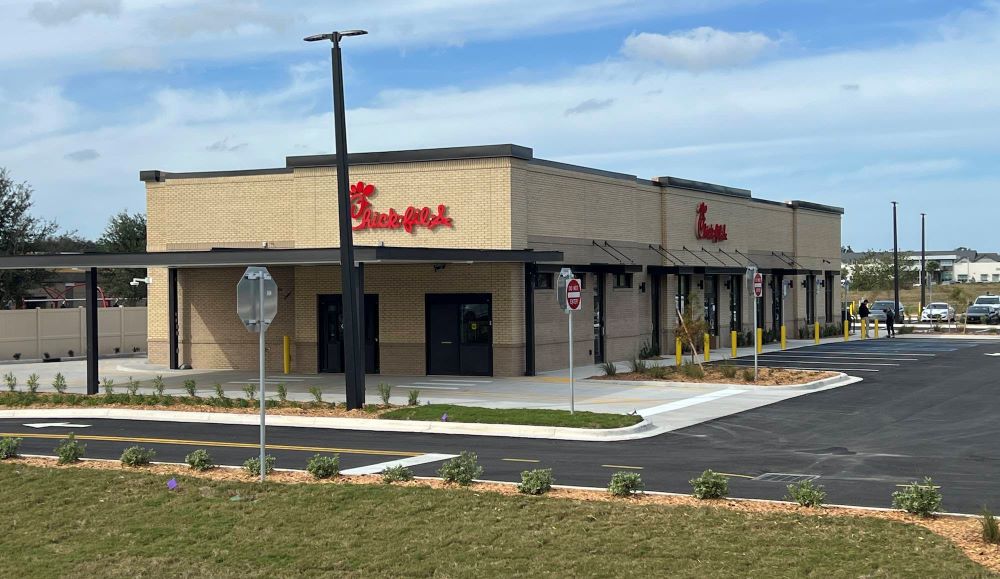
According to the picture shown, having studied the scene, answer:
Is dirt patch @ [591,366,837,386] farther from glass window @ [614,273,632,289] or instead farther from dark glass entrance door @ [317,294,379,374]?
dark glass entrance door @ [317,294,379,374]

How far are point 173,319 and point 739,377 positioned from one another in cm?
1809

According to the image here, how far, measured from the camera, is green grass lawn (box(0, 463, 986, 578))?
11.6 metres

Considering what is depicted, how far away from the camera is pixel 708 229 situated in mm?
47562

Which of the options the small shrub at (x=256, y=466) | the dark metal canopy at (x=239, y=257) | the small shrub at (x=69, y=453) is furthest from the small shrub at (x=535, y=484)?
the dark metal canopy at (x=239, y=257)

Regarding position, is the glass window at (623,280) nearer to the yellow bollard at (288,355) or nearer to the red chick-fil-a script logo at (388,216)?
the red chick-fil-a script logo at (388,216)

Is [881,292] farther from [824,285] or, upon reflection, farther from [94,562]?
[94,562]

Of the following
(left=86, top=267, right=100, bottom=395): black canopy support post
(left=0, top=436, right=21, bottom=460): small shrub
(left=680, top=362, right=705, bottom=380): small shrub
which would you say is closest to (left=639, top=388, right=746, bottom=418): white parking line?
(left=680, top=362, right=705, bottom=380): small shrub

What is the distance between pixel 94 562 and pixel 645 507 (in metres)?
5.99

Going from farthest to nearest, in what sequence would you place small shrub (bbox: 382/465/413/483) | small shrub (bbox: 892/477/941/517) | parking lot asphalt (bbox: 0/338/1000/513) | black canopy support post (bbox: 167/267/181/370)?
black canopy support post (bbox: 167/267/181/370) → parking lot asphalt (bbox: 0/338/1000/513) → small shrub (bbox: 382/465/413/483) → small shrub (bbox: 892/477/941/517)

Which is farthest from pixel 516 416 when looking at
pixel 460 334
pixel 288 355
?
pixel 288 355

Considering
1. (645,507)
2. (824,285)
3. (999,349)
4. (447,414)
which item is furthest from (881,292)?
(645,507)

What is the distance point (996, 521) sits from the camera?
1203cm

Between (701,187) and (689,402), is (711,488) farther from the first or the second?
(701,187)

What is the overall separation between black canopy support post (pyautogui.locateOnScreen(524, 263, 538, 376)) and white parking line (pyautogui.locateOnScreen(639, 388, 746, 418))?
5.99 metres
